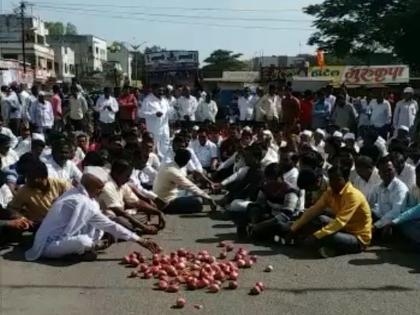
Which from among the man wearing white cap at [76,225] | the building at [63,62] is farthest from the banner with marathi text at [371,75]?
the building at [63,62]

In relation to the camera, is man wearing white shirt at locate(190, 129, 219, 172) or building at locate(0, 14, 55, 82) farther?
building at locate(0, 14, 55, 82)

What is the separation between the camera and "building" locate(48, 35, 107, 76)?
397ft

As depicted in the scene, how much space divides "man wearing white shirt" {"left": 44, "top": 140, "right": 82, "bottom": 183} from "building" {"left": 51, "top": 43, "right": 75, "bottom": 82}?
93674 millimetres

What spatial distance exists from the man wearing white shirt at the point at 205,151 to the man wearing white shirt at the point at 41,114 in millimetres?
5456

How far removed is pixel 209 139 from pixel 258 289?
28.8ft

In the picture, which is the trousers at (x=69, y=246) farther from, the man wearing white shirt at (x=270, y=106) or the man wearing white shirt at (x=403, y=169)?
the man wearing white shirt at (x=270, y=106)

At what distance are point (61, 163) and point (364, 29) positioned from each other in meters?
31.4

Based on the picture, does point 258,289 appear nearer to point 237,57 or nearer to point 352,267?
point 352,267

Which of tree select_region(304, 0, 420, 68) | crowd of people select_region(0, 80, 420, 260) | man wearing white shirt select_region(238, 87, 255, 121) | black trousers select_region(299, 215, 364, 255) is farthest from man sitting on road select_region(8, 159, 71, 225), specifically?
tree select_region(304, 0, 420, 68)

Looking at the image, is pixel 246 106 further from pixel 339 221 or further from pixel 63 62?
pixel 63 62

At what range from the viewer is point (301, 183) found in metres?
9.21


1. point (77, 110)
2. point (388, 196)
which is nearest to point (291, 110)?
point (77, 110)

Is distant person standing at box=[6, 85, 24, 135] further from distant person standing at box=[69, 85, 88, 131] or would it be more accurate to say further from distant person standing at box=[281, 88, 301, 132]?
distant person standing at box=[281, 88, 301, 132]

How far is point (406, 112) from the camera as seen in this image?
1823cm
